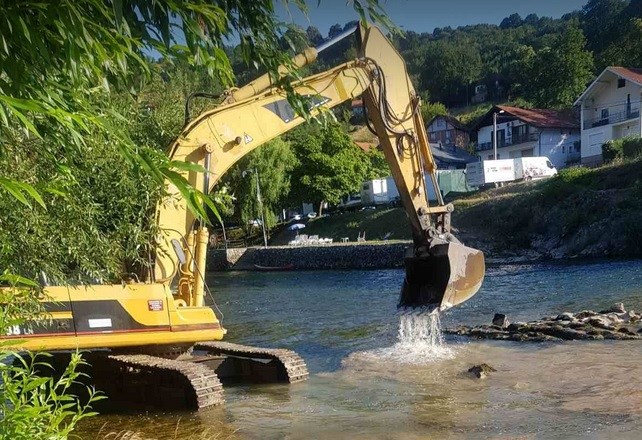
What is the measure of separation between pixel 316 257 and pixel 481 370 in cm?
3431

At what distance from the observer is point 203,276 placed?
906 centimetres

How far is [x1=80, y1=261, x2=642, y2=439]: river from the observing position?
7.82 metres

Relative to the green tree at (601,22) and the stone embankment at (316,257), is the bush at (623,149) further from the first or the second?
the green tree at (601,22)

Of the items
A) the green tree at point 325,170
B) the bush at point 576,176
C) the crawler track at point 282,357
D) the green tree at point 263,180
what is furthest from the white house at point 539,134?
the crawler track at point 282,357

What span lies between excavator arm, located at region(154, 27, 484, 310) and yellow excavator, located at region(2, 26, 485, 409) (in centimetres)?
2

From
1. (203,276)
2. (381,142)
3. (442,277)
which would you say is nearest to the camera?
(203,276)

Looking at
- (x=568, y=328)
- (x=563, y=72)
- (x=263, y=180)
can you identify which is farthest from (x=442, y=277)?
(x=563, y=72)

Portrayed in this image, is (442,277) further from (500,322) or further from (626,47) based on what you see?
(626,47)

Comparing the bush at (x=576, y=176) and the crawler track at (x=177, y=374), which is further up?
the bush at (x=576, y=176)

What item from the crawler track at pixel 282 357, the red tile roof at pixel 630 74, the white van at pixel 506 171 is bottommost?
the crawler track at pixel 282 357

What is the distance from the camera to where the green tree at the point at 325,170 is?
56438 mm

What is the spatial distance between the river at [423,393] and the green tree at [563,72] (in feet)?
232

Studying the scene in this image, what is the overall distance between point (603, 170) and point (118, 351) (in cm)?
3892

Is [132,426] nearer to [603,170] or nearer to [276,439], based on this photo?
[276,439]
